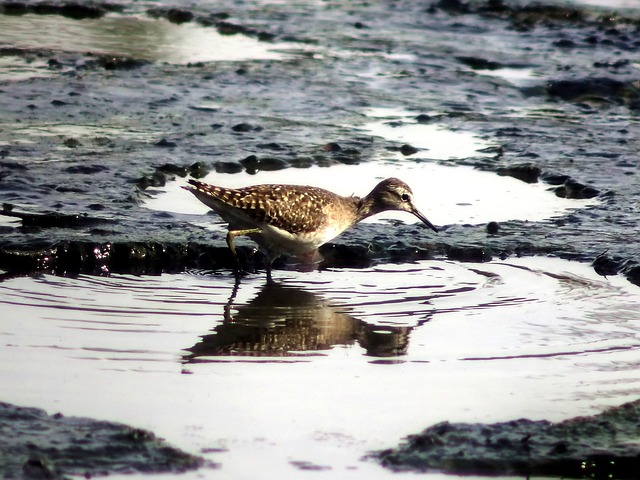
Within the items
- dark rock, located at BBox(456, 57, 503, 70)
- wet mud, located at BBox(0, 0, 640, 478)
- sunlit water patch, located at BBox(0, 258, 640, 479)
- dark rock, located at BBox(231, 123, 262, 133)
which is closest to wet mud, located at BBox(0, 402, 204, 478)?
wet mud, located at BBox(0, 0, 640, 478)

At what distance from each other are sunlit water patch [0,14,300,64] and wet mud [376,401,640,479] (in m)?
Result: 9.60

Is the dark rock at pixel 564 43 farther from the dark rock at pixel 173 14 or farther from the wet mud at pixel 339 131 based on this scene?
the dark rock at pixel 173 14

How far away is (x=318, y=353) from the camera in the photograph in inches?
263

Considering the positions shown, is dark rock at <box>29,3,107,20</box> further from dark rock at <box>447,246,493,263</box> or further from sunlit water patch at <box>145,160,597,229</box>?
dark rock at <box>447,246,493,263</box>

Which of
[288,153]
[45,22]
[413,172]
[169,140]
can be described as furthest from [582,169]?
[45,22]

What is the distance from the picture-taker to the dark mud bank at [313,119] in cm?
886

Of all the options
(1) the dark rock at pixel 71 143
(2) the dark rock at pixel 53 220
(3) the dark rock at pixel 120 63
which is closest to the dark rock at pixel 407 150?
(1) the dark rock at pixel 71 143

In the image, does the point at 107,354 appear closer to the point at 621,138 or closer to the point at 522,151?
the point at 522,151

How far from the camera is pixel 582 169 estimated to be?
35.9 ft

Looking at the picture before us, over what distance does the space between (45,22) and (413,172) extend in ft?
23.9

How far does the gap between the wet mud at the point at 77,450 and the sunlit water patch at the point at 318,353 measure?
162 mm

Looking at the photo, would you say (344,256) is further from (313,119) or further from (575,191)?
(313,119)

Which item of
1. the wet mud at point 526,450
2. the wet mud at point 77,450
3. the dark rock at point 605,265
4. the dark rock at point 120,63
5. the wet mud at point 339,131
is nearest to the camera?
the wet mud at point 77,450

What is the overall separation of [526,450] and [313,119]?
23.9 feet
